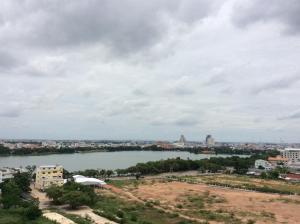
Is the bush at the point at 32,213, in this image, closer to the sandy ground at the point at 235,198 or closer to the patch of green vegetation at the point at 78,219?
the patch of green vegetation at the point at 78,219

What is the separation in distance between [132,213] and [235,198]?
22.3ft

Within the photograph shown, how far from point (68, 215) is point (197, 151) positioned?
6355cm

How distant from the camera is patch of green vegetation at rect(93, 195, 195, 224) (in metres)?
14.7

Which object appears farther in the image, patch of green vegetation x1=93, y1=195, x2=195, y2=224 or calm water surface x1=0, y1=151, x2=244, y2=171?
calm water surface x1=0, y1=151, x2=244, y2=171

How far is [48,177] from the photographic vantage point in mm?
24250

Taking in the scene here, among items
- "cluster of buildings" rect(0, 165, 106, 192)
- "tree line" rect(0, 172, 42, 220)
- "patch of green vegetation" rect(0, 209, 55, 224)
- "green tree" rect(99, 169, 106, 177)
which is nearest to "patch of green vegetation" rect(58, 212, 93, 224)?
"patch of green vegetation" rect(0, 209, 55, 224)

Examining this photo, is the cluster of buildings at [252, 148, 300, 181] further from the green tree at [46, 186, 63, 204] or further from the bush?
the bush

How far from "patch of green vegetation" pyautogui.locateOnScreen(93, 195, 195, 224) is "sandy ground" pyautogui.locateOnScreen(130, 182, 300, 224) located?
1.80 meters

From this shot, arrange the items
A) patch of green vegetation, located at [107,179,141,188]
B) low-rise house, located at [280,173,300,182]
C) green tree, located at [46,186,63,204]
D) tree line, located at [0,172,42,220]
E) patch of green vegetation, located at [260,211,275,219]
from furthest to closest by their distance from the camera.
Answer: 1. low-rise house, located at [280,173,300,182]
2. patch of green vegetation, located at [107,179,141,188]
3. green tree, located at [46,186,63,204]
4. patch of green vegetation, located at [260,211,275,219]
5. tree line, located at [0,172,42,220]

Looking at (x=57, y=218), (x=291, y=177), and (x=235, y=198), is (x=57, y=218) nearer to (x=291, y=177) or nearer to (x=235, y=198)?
(x=235, y=198)

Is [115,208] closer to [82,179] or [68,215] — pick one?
[68,215]

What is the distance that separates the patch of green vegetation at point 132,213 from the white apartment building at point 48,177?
527cm

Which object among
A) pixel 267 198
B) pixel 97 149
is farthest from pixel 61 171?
pixel 97 149

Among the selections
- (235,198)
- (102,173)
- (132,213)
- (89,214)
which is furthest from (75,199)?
(102,173)
